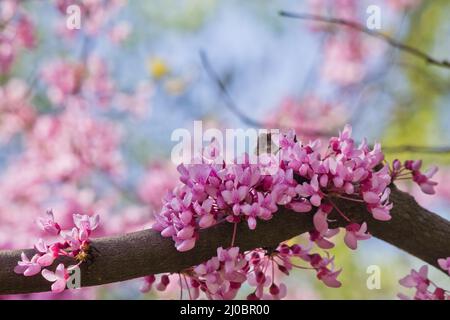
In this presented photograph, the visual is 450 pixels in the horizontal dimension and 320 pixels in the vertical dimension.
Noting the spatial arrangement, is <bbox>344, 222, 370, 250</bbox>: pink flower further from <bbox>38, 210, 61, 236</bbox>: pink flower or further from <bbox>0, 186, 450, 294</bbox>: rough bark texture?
<bbox>38, 210, 61, 236</bbox>: pink flower

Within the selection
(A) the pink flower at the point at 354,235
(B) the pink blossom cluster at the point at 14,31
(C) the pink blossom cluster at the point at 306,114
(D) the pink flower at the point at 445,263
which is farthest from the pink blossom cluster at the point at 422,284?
(C) the pink blossom cluster at the point at 306,114

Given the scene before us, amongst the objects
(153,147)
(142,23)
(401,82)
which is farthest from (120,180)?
(401,82)

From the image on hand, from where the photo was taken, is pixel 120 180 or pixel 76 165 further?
pixel 120 180

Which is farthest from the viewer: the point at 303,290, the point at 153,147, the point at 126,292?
the point at 153,147

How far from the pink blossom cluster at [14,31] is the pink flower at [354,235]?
240cm

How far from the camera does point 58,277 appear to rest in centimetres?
105

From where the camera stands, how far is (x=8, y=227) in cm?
352

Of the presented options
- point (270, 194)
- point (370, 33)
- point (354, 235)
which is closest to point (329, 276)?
point (354, 235)

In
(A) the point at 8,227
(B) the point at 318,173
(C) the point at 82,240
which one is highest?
(B) the point at 318,173

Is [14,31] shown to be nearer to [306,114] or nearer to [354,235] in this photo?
[306,114]

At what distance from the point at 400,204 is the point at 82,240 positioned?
0.52 meters

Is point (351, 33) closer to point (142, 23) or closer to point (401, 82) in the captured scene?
point (401, 82)

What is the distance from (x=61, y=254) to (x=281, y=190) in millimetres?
339

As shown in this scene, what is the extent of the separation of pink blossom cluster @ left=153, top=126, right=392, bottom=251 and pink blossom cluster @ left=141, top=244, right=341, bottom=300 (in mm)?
63
